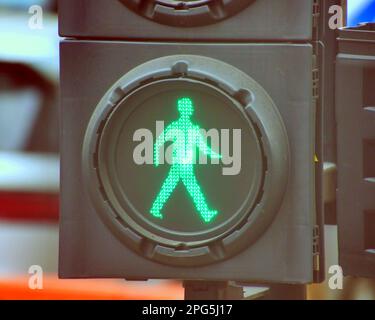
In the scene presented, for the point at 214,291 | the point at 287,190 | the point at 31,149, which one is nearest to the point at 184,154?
the point at 287,190

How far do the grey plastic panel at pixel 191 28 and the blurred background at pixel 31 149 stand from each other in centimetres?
59

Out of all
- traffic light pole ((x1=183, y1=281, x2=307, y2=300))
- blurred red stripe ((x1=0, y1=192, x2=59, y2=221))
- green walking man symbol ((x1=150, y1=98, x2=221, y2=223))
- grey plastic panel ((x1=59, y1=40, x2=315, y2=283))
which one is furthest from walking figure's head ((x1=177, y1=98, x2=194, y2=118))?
blurred red stripe ((x1=0, y1=192, x2=59, y2=221))

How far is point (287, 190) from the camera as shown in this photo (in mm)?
2293

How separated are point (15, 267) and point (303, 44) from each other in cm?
115

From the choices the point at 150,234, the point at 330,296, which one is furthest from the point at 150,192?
the point at 330,296

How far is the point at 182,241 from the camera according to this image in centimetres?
232

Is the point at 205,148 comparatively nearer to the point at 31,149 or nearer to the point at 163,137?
the point at 163,137

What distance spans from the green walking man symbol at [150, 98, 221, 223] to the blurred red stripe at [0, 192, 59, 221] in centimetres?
79

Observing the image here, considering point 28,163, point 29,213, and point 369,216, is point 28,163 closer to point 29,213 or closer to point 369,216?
point 29,213

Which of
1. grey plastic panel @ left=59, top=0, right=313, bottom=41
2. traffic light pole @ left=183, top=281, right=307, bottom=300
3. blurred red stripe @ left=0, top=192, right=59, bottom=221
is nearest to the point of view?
grey plastic panel @ left=59, top=0, right=313, bottom=41

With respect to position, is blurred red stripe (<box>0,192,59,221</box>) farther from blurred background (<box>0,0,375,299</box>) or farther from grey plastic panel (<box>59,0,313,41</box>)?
grey plastic panel (<box>59,0,313,41</box>)

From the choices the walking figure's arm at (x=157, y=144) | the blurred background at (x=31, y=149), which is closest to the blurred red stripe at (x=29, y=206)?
the blurred background at (x=31, y=149)

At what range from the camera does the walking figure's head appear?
7.55 ft

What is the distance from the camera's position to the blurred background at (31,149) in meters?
2.96
